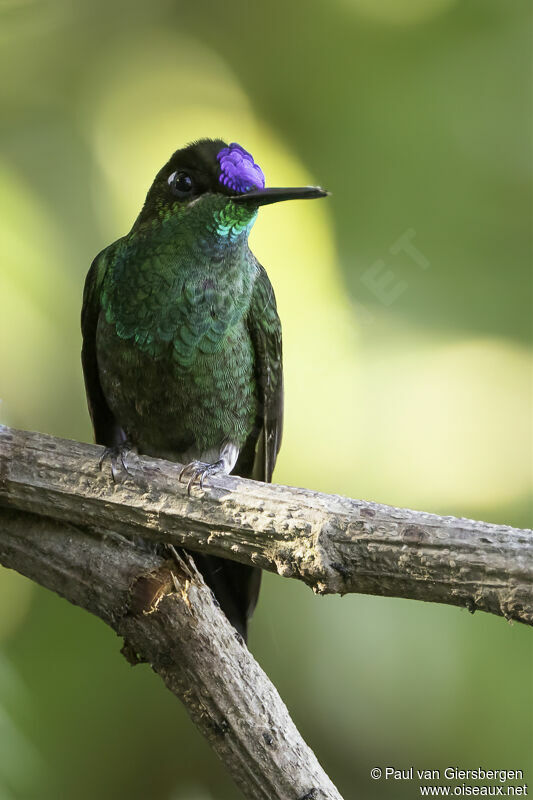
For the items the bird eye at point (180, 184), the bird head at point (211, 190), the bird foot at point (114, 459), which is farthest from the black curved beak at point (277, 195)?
the bird foot at point (114, 459)

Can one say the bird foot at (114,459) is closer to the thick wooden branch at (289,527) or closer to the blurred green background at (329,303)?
the thick wooden branch at (289,527)

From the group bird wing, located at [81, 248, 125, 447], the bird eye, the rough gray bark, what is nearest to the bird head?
the bird eye

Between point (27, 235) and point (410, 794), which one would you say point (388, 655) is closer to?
point (410, 794)

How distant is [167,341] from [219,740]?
809 mm

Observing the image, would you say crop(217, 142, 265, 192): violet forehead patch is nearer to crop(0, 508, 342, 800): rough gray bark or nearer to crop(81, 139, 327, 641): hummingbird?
crop(81, 139, 327, 641): hummingbird

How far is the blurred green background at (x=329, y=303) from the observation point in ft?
6.07

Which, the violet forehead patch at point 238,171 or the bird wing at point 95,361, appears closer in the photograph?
the violet forehead patch at point 238,171

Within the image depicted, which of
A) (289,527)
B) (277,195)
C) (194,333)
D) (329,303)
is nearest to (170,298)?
(194,333)

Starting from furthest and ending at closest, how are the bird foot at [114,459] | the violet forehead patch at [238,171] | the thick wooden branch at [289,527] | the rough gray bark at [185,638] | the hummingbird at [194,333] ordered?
the hummingbird at [194,333] → the violet forehead patch at [238,171] → the bird foot at [114,459] → the rough gray bark at [185,638] → the thick wooden branch at [289,527]

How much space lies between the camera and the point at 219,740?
1.29 meters

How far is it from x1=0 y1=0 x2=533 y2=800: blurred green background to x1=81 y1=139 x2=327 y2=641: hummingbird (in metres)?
0.20

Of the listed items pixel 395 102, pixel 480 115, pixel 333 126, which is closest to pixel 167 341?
pixel 333 126

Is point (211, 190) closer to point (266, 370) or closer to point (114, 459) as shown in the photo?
point (266, 370)

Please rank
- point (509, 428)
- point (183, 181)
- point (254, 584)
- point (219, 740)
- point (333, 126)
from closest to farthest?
1. point (219, 740)
2. point (183, 181)
3. point (254, 584)
4. point (333, 126)
5. point (509, 428)
